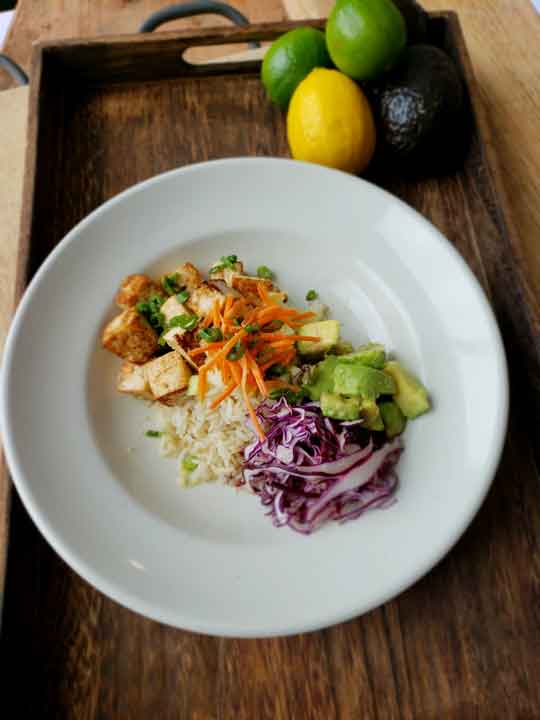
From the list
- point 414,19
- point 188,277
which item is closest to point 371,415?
point 188,277

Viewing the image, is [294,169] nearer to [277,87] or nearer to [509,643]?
[277,87]

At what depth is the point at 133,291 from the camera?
1655 mm

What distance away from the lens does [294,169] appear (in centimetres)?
171

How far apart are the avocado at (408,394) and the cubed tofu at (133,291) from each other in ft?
2.16

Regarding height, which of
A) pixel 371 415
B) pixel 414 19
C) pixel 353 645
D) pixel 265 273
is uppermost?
pixel 414 19

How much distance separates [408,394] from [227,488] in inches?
19.1

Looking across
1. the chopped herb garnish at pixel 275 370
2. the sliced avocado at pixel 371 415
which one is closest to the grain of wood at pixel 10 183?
the chopped herb garnish at pixel 275 370

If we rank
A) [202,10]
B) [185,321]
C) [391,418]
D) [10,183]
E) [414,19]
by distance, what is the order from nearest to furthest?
[391,418], [185,321], [414,19], [10,183], [202,10]

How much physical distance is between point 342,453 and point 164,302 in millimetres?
627

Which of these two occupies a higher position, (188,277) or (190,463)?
(188,277)

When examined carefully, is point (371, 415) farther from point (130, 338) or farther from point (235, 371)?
point (130, 338)

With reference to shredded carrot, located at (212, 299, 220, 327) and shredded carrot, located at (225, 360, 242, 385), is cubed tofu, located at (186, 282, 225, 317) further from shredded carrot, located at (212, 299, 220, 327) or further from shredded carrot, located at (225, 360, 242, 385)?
shredded carrot, located at (225, 360, 242, 385)

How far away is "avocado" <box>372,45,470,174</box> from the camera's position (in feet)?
5.68

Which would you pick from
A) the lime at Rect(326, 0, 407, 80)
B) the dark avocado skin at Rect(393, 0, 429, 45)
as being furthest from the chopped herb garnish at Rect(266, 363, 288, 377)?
the dark avocado skin at Rect(393, 0, 429, 45)
